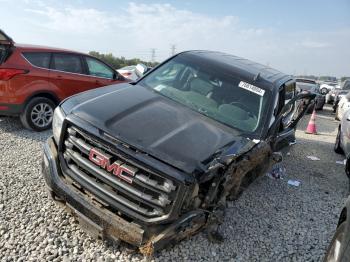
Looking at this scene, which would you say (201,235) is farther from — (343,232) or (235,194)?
(343,232)

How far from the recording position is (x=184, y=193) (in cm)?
271

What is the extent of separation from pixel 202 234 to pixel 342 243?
5.28ft

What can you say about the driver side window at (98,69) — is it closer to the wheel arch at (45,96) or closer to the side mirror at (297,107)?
the wheel arch at (45,96)

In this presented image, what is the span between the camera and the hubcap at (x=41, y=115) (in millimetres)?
6680

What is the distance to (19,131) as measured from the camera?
6.61m

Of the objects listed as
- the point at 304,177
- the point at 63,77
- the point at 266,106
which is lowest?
the point at 304,177

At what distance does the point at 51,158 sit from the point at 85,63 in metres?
4.75

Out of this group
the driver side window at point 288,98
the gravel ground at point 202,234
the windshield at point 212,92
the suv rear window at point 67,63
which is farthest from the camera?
the suv rear window at point 67,63

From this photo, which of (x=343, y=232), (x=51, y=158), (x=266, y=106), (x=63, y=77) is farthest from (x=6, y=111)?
(x=343, y=232)

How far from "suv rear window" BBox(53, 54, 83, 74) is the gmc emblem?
463cm

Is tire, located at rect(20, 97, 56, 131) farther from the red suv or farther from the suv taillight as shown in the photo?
the suv taillight

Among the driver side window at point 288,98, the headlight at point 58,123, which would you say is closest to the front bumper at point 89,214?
the headlight at point 58,123

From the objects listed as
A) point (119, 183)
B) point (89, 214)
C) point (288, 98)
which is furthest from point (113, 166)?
point (288, 98)

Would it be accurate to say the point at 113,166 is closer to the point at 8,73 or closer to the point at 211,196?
the point at 211,196
